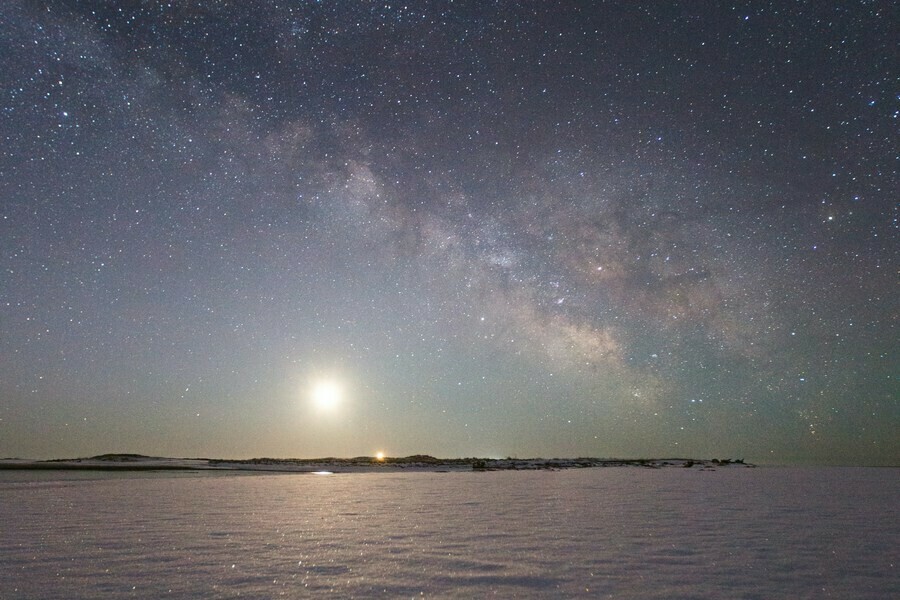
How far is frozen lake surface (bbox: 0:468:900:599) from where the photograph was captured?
6.96 m

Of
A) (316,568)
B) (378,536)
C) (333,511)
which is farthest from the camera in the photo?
(333,511)

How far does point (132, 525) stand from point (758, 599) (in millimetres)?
12605

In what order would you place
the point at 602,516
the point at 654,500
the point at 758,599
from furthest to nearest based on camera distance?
1. the point at 654,500
2. the point at 602,516
3. the point at 758,599

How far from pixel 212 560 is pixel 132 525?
5.37 metres

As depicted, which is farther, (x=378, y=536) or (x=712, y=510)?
Result: (x=712, y=510)

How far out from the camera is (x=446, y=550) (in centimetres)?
940

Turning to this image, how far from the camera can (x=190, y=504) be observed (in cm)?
1716

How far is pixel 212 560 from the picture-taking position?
336 inches

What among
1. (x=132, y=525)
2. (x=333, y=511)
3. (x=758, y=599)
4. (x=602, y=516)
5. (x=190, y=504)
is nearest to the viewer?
(x=758, y=599)

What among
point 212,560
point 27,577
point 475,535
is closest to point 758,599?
point 475,535

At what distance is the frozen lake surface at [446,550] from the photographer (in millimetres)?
6961

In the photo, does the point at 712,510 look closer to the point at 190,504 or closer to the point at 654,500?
the point at 654,500

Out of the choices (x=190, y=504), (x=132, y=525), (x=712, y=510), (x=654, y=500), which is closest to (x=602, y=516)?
(x=712, y=510)

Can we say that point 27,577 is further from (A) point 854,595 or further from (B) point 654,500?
(B) point 654,500
